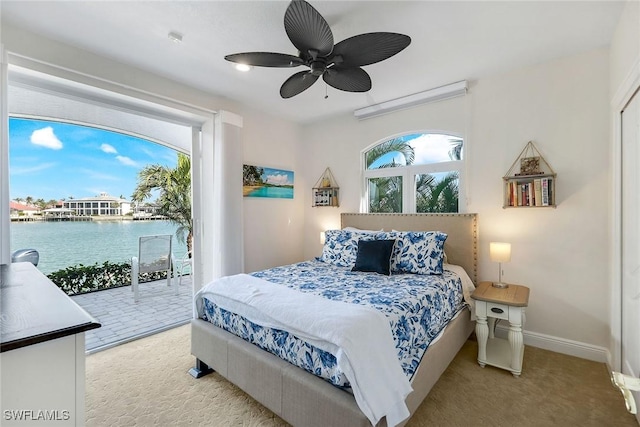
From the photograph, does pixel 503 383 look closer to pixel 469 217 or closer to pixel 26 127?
pixel 469 217

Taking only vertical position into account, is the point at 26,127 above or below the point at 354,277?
above

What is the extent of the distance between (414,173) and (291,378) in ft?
9.04

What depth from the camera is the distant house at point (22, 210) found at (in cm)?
304

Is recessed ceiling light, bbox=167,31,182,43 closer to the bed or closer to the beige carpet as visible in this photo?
the bed

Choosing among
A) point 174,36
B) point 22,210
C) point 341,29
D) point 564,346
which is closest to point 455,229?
point 564,346

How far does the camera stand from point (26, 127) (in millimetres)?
3133

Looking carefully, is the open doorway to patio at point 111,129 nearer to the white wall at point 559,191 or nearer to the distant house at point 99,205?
the distant house at point 99,205

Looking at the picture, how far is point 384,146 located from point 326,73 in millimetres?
1935

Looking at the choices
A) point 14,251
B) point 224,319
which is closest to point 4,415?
point 224,319

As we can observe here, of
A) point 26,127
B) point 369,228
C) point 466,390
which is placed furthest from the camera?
point 369,228

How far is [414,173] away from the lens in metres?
3.50

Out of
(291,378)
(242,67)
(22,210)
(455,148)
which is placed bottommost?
(291,378)

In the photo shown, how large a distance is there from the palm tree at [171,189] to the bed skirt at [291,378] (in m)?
2.46

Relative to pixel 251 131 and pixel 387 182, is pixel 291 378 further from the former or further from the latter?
pixel 251 131
